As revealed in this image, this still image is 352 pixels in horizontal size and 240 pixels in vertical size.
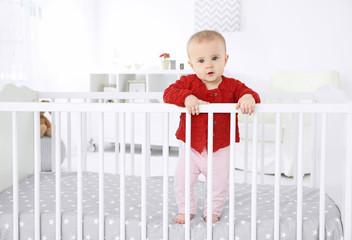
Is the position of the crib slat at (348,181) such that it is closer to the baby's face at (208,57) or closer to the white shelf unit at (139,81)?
the baby's face at (208,57)

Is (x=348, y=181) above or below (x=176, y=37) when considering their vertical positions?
below

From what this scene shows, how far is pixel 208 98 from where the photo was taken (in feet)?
4.75

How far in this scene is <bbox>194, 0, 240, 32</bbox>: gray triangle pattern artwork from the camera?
404 cm

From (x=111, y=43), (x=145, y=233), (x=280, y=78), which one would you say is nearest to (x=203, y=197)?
(x=145, y=233)

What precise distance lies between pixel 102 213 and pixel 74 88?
3.01 meters

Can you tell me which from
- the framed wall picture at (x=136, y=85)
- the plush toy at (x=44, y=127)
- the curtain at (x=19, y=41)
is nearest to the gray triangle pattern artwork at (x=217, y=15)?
the framed wall picture at (x=136, y=85)

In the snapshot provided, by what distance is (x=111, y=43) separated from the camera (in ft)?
15.0

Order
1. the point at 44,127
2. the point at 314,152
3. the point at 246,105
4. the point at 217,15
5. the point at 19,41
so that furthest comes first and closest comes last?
the point at 217,15, the point at 19,41, the point at 44,127, the point at 314,152, the point at 246,105

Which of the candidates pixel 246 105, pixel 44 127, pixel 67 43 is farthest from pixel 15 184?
pixel 67 43

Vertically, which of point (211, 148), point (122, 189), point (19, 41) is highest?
point (19, 41)

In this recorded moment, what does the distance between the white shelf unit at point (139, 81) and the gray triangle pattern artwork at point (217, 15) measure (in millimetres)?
573

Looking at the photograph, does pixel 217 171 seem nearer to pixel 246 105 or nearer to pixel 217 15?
pixel 246 105

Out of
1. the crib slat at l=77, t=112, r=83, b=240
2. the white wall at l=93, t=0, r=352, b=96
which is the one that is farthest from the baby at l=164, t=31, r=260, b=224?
the white wall at l=93, t=0, r=352, b=96

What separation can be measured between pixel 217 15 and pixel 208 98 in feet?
9.29
